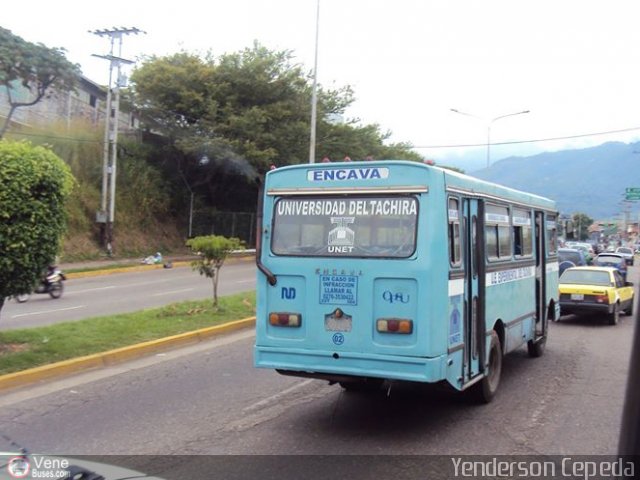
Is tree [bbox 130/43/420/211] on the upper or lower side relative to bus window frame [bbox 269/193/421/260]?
upper

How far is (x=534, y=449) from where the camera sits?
18.5 feet

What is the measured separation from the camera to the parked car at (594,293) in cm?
1473

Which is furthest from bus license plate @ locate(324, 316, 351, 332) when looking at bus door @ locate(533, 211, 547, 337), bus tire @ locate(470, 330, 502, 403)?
bus door @ locate(533, 211, 547, 337)

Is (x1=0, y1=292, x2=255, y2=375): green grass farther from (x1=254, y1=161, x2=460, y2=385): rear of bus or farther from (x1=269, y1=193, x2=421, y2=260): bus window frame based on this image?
(x1=269, y1=193, x2=421, y2=260): bus window frame

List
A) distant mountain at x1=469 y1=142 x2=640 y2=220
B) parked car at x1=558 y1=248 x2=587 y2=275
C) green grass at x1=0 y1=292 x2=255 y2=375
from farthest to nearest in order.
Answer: distant mountain at x1=469 y1=142 x2=640 y2=220 < parked car at x1=558 y1=248 x2=587 y2=275 < green grass at x1=0 y1=292 x2=255 y2=375

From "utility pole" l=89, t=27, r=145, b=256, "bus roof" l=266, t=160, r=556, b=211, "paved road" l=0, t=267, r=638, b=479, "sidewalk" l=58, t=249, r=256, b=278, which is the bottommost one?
"paved road" l=0, t=267, r=638, b=479

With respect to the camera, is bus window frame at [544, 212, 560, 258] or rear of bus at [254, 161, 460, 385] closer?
rear of bus at [254, 161, 460, 385]

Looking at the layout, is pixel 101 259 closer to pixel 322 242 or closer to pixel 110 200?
pixel 110 200

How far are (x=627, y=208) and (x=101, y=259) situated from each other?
240ft

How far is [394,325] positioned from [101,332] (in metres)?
6.25

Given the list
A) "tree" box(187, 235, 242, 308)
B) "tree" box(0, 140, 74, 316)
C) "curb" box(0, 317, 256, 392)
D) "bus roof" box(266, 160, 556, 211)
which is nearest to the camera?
"bus roof" box(266, 160, 556, 211)

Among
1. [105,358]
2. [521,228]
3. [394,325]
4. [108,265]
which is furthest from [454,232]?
[108,265]

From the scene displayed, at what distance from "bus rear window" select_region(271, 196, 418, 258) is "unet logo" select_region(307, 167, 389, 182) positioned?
21 centimetres

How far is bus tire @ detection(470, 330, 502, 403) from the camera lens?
280 inches
